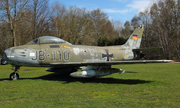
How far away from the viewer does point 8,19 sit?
27.8m

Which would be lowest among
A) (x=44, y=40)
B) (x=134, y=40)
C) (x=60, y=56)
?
(x=60, y=56)

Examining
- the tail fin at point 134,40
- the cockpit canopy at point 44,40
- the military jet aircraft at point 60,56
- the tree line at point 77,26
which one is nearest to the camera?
the military jet aircraft at point 60,56

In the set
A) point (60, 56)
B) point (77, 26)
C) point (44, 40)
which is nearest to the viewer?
point (60, 56)

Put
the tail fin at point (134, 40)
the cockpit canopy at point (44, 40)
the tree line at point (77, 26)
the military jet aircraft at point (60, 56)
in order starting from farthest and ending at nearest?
1. the tree line at point (77, 26)
2. the tail fin at point (134, 40)
3. the cockpit canopy at point (44, 40)
4. the military jet aircraft at point (60, 56)

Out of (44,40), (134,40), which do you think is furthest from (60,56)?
(134,40)

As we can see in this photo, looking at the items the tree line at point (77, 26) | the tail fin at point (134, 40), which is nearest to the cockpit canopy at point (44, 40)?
the tail fin at point (134, 40)

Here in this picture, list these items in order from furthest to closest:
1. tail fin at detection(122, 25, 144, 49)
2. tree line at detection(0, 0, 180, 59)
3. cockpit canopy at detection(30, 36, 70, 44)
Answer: tree line at detection(0, 0, 180, 59)
tail fin at detection(122, 25, 144, 49)
cockpit canopy at detection(30, 36, 70, 44)

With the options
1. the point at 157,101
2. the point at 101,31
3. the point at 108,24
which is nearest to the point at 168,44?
the point at 101,31

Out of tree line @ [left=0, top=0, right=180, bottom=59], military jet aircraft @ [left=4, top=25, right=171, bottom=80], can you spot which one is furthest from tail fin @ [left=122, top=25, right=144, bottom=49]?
tree line @ [left=0, top=0, right=180, bottom=59]

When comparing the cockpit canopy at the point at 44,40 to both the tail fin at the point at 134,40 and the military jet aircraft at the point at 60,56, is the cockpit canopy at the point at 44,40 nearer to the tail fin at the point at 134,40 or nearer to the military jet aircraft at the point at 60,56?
the military jet aircraft at the point at 60,56

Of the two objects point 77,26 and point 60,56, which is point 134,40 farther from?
point 77,26

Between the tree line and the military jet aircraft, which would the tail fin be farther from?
the tree line

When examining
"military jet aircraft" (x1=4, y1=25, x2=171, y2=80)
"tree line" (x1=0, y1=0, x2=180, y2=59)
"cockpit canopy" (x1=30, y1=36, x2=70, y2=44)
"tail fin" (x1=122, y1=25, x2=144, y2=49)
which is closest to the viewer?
"military jet aircraft" (x1=4, y1=25, x2=171, y2=80)

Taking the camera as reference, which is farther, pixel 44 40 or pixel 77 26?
pixel 77 26
